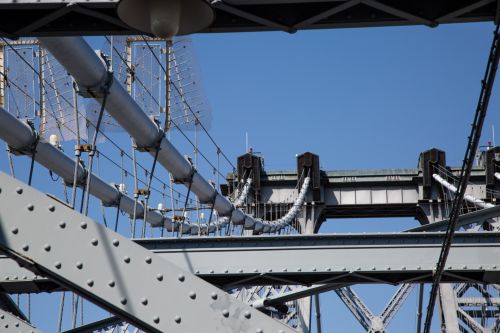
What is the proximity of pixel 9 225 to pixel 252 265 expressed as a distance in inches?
365

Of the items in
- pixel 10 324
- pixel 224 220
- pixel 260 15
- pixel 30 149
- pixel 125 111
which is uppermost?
pixel 224 220

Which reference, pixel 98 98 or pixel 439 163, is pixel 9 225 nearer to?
pixel 98 98

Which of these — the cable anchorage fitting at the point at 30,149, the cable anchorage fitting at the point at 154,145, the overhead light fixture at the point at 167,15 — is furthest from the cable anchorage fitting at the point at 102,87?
the overhead light fixture at the point at 167,15

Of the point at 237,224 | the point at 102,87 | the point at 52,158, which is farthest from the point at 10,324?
the point at 237,224

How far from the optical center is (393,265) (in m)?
15.4

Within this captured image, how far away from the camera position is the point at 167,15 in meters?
5.05

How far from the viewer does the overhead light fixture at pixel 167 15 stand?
5.04 metres

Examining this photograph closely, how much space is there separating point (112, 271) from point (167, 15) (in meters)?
1.79

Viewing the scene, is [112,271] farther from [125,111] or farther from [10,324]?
[125,111]

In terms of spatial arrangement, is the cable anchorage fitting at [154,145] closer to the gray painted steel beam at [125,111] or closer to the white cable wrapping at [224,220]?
the gray painted steel beam at [125,111]

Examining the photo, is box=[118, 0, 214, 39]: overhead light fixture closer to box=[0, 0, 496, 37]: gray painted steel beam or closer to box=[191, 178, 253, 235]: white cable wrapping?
box=[0, 0, 496, 37]: gray painted steel beam

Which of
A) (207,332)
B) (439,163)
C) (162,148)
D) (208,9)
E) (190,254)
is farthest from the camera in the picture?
(439,163)

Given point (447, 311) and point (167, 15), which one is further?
point (447, 311)

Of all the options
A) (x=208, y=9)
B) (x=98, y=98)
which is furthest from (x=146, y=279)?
(x=98, y=98)
